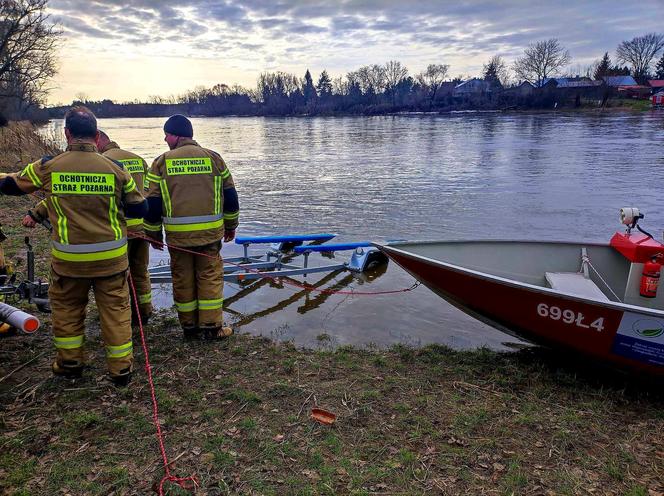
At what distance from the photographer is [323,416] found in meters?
3.80

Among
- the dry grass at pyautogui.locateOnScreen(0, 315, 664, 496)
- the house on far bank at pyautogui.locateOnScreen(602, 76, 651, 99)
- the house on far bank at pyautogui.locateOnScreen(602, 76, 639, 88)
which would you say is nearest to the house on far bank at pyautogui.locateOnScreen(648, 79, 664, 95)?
the house on far bank at pyautogui.locateOnScreen(602, 76, 651, 99)

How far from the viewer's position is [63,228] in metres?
3.72

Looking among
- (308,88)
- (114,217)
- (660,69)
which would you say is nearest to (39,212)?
(114,217)

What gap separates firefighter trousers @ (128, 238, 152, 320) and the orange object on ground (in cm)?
248

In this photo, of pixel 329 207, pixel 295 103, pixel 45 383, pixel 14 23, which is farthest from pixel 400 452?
pixel 295 103

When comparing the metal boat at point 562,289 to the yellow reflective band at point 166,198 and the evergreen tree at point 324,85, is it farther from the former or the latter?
the evergreen tree at point 324,85

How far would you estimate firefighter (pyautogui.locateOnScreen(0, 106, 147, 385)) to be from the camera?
12.1 feet

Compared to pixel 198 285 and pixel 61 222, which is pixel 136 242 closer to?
pixel 198 285

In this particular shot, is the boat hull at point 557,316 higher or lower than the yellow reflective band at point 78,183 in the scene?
lower

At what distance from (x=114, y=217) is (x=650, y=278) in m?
5.17

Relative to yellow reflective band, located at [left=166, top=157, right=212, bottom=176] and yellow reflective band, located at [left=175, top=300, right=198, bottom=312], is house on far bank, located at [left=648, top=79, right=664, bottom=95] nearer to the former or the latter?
yellow reflective band, located at [left=166, top=157, right=212, bottom=176]

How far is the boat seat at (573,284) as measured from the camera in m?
5.31

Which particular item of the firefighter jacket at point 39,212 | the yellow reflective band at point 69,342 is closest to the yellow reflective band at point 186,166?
the firefighter jacket at point 39,212

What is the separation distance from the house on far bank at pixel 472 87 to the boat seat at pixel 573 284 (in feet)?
353
